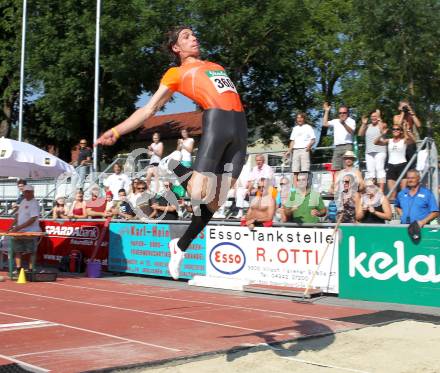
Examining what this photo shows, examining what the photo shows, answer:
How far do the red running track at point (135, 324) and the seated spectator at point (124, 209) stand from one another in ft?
10.8

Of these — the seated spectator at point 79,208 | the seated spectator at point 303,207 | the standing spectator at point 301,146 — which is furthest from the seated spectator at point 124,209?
the seated spectator at point 303,207

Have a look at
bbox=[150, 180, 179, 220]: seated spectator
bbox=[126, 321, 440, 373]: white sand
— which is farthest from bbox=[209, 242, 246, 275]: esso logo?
bbox=[126, 321, 440, 373]: white sand

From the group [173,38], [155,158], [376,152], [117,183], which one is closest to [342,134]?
[376,152]

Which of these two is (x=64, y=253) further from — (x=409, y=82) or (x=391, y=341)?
(x=409, y=82)

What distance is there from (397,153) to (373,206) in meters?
1.68

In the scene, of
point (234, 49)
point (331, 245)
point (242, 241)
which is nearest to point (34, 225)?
point (242, 241)

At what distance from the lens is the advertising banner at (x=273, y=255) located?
12.5 metres

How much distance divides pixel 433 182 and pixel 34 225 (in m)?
8.78

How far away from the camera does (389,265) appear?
11594 mm

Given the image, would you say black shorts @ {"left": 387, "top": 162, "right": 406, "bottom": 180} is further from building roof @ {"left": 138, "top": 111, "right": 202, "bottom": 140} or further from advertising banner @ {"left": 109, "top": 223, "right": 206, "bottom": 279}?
building roof @ {"left": 138, "top": 111, "right": 202, "bottom": 140}

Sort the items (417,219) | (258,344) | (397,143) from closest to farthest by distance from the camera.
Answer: (258,344), (417,219), (397,143)

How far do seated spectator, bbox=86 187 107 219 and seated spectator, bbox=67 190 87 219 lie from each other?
123 mm

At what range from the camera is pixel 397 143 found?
13.2 meters

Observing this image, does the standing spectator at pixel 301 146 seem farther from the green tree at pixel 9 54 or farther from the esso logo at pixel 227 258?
the green tree at pixel 9 54
